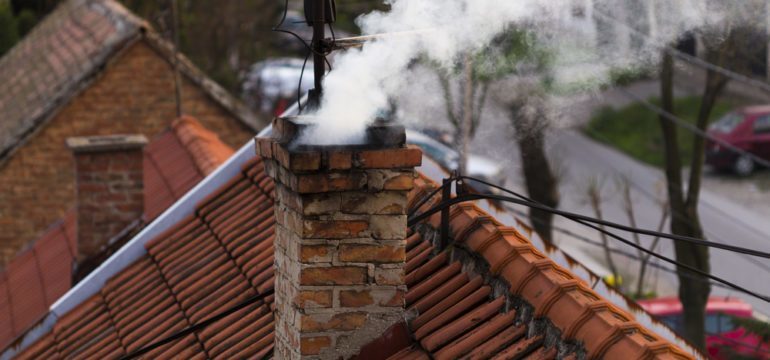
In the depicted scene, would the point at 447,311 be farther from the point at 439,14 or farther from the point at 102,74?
the point at 102,74

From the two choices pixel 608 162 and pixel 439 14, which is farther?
pixel 608 162

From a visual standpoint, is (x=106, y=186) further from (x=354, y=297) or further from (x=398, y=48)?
(x=354, y=297)

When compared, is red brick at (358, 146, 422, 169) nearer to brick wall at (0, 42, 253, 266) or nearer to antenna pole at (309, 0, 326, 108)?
antenna pole at (309, 0, 326, 108)

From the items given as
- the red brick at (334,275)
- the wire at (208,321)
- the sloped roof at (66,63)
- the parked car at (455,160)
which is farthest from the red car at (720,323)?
the red brick at (334,275)

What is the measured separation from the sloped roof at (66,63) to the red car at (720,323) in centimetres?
622

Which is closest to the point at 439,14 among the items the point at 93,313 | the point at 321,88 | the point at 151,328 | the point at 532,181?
the point at 321,88

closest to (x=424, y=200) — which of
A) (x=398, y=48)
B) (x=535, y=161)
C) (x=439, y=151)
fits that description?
(x=398, y=48)

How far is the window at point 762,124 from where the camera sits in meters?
25.0

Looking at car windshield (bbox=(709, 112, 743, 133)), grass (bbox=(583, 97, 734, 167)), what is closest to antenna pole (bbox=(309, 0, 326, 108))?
car windshield (bbox=(709, 112, 743, 133))

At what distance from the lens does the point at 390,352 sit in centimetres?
458

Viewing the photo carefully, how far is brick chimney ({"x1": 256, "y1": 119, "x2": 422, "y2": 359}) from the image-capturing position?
14.1 ft

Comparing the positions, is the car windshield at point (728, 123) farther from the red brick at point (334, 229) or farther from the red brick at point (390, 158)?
the red brick at point (334, 229)

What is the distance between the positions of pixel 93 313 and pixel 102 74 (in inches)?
278

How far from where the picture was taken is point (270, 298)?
5738mm
